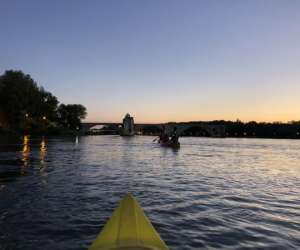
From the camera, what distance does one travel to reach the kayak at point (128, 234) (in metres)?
7.48

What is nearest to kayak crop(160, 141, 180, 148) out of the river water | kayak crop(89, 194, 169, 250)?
the river water

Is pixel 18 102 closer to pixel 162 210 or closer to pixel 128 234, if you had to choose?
pixel 162 210

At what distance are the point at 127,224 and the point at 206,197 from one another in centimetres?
1293

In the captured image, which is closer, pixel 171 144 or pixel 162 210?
pixel 162 210

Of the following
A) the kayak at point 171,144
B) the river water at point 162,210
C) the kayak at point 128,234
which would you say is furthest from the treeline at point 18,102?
the kayak at point 128,234

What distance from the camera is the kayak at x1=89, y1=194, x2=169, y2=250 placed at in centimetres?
748

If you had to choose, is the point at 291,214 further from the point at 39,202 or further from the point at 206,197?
the point at 39,202

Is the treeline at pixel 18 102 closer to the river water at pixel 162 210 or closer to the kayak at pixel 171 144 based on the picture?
the kayak at pixel 171 144

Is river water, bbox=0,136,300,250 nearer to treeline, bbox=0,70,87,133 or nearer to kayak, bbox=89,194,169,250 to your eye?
kayak, bbox=89,194,169,250

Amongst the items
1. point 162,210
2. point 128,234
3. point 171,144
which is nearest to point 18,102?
point 171,144

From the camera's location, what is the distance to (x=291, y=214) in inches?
649

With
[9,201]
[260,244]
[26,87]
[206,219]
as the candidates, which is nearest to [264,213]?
[206,219]

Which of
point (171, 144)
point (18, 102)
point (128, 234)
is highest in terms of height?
point (18, 102)

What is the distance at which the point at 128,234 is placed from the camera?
7.64 meters
